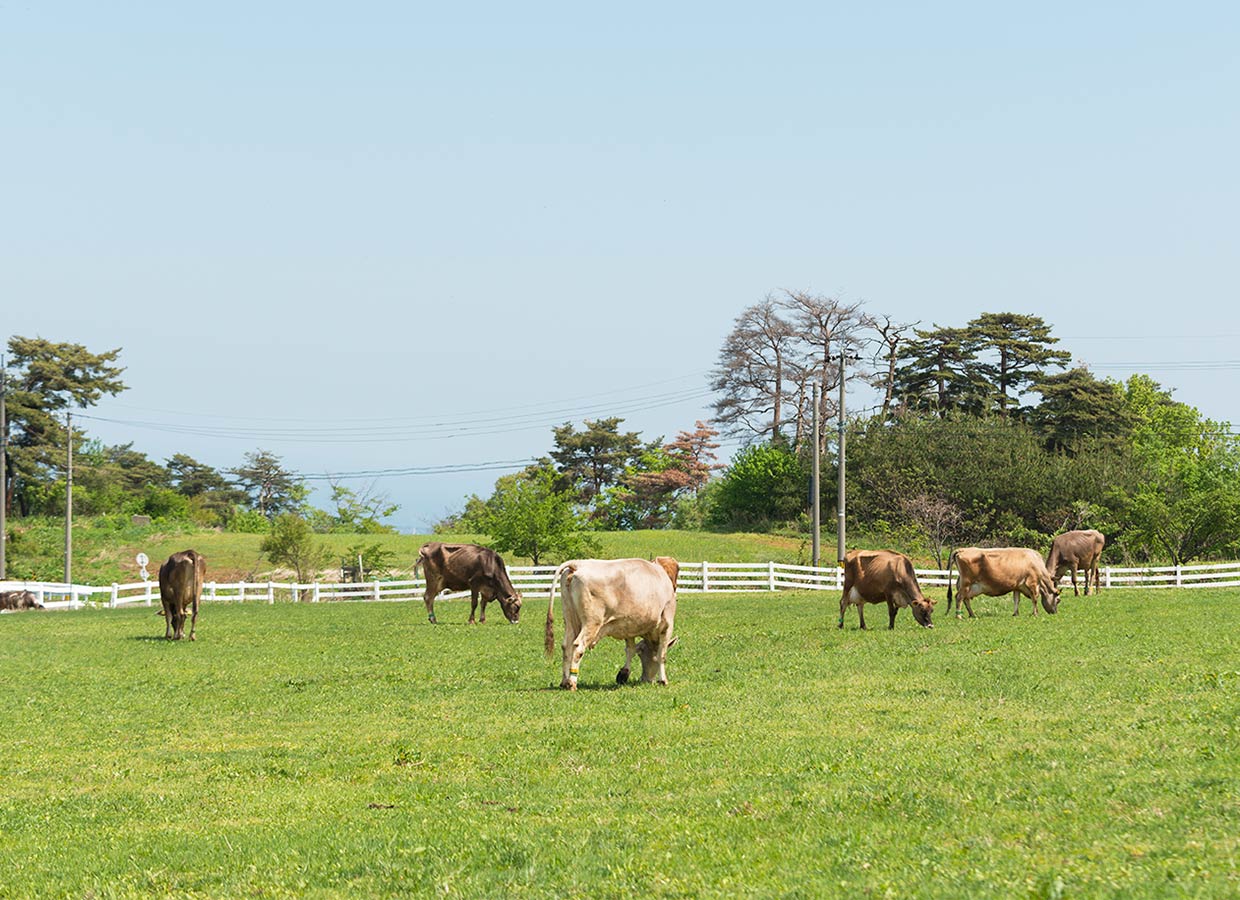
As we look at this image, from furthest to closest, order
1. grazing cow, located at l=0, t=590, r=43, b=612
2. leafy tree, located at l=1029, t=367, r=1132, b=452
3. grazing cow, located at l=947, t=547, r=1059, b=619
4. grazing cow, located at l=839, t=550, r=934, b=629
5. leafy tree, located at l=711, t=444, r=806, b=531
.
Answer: leafy tree, located at l=1029, t=367, r=1132, b=452
leafy tree, located at l=711, t=444, r=806, b=531
grazing cow, located at l=0, t=590, r=43, b=612
grazing cow, located at l=947, t=547, r=1059, b=619
grazing cow, located at l=839, t=550, r=934, b=629

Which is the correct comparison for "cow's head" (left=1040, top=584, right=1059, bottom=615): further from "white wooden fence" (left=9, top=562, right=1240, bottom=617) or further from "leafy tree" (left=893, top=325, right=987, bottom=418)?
"leafy tree" (left=893, top=325, right=987, bottom=418)

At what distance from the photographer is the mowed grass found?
876cm

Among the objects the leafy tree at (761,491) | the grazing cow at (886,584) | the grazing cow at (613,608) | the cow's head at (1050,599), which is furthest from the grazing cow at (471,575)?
the leafy tree at (761,491)

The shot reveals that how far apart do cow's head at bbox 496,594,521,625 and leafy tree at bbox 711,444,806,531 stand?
144 ft

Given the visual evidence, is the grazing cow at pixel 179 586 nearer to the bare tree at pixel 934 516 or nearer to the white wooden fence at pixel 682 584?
the white wooden fence at pixel 682 584

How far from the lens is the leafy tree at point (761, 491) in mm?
77688

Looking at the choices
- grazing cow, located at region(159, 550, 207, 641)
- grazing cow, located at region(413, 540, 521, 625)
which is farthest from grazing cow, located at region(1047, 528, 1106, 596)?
grazing cow, located at region(159, 550, 207, 641)

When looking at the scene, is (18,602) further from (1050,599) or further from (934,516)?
(934,516)

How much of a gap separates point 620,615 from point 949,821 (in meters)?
8.99

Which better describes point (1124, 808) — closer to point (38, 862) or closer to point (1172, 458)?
point (38, 862)

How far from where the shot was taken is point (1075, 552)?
39.9m

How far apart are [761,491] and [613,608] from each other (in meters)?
61.4

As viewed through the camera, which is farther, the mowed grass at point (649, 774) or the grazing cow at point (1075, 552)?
the grazing cow at point (1075, 552)

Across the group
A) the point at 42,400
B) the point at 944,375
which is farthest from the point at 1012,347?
the point at 42,400
